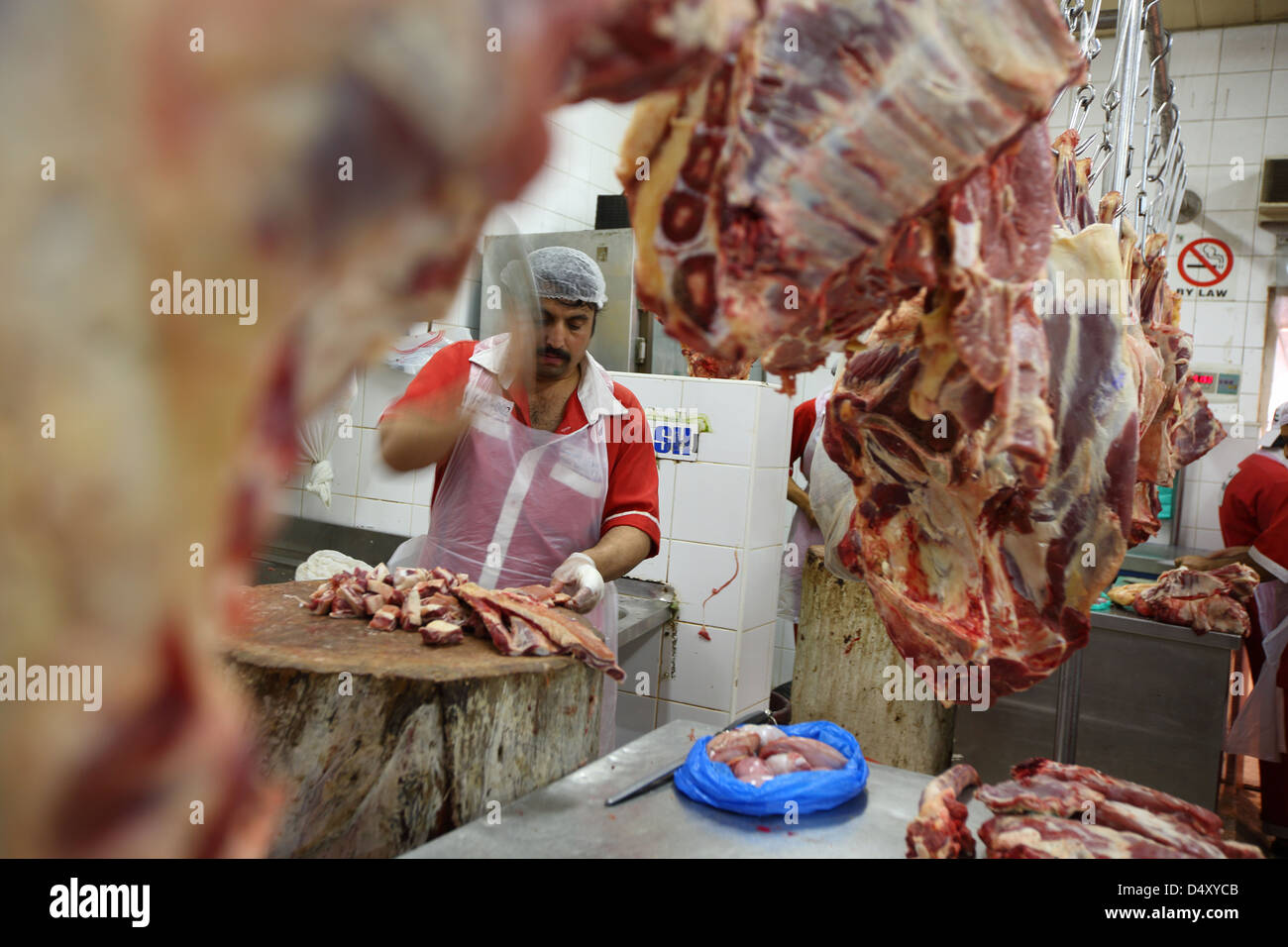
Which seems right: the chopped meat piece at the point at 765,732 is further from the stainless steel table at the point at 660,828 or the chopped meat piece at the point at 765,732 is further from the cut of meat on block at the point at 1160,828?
the cut of meat on block at the point at 1160,828

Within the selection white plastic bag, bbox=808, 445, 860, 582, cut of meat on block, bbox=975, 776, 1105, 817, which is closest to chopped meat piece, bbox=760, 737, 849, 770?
cut of meat on block, bbox=975, 776, 1105, 817

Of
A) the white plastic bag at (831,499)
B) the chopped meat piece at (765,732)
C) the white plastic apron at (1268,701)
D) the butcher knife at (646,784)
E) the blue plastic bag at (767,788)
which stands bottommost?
the white plastic apron at (1268,701)

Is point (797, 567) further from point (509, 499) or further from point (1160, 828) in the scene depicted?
point (1160, 828)

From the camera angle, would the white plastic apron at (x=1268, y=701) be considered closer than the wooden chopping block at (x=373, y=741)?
No

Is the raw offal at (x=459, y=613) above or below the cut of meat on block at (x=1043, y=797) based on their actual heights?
above

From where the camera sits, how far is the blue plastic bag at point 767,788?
184cm

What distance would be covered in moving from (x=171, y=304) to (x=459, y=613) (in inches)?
81.5

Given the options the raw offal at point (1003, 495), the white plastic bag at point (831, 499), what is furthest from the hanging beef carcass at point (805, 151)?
the white plastic bag at point (831, 499)

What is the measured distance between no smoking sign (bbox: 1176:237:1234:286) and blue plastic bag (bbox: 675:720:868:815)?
23.0 ft

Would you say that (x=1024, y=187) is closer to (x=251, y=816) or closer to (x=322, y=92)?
(x=322, y=92)

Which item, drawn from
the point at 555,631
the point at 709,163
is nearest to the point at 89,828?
the point at 709,163

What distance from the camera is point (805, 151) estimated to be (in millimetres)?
930

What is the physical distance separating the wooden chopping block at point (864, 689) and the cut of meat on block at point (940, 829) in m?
2.85

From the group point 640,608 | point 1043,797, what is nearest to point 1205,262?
point 640,608
